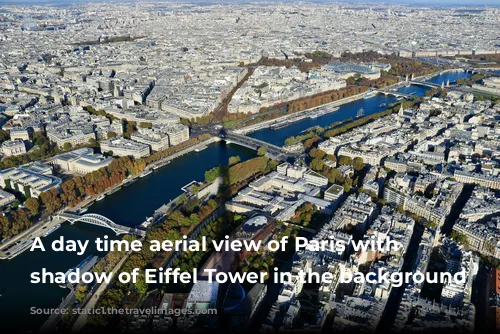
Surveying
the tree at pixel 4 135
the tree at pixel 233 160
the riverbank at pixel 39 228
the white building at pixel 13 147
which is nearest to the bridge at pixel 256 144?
the tree at pixel 233 160

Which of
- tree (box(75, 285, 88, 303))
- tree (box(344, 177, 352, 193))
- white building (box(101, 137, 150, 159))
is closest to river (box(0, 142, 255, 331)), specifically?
tree (box(75, 285, 88, 303))

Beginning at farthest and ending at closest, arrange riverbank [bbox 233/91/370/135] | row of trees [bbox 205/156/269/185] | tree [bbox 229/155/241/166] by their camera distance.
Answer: riverbank [bbox 233/91/370/135]
tree [bbox 229/155/241/166]
row of trees [bbox 205/156/269/185]

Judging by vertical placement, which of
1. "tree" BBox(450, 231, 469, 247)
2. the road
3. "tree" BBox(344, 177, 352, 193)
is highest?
"tree" BBox(344, 177, 352, 193)

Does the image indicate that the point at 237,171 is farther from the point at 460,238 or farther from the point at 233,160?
the point at 460,238

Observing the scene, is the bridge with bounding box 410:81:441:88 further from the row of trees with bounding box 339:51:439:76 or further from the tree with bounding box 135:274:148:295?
the tree with bounding box 135:274:148:295

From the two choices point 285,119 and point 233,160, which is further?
point 285,119

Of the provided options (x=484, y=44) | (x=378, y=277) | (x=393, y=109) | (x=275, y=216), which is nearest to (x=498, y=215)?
(x=378, y=277)

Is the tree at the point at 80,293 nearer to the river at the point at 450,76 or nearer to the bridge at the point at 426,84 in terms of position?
the bridge at the point at 426,84

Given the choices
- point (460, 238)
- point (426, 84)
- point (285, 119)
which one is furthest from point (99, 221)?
point (426, 84)
